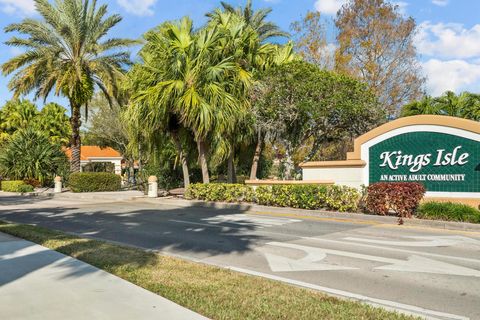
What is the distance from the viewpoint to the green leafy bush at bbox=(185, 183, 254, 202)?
19.4 metres

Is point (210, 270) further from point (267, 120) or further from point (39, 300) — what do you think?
point (267, 120)

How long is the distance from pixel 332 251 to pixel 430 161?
8914mm

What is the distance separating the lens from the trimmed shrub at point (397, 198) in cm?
1360

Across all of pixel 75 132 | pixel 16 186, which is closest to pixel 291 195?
pixel 75 132

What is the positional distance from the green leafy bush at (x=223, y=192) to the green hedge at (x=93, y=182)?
463 inches

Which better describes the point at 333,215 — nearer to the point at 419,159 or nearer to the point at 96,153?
the point at 419,159

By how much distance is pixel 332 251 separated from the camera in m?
8.95

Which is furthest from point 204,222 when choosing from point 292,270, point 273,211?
point 292,270

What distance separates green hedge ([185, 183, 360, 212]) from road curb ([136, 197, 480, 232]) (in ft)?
1.55

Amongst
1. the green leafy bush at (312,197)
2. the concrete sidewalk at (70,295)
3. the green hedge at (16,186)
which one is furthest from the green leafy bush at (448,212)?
the green hedge at (16,186)

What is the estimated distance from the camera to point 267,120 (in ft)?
71.7

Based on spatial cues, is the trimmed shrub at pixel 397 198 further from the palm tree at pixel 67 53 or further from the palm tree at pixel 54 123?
the palm tree at pixel 54 123

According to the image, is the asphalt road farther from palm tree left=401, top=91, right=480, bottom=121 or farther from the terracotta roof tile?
the terracotta roof tile

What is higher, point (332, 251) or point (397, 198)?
point (397, 198)
